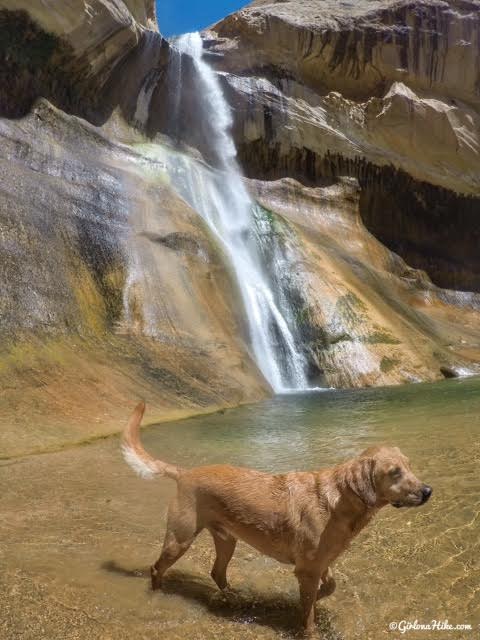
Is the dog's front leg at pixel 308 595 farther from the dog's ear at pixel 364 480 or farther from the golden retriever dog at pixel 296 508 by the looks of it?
the dog's ear at pixel 364 480

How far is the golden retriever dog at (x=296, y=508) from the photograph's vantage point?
10.4ft

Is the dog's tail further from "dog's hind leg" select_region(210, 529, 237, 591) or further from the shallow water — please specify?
the shallow water

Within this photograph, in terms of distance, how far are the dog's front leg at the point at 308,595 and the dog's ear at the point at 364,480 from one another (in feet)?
1.59

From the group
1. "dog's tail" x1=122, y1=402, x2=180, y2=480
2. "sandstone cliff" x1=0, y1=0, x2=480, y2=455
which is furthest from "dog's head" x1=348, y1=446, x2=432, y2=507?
"sandstone cliff" x1=0, y1=0, x2=480, y2=455

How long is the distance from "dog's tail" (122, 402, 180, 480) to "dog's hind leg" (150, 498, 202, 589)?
27 centimetres

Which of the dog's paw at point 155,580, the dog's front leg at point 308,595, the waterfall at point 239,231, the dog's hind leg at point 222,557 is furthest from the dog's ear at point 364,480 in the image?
the waterfall at point 239,231

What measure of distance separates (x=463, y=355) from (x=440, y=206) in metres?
16.6

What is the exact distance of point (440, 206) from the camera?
118ft

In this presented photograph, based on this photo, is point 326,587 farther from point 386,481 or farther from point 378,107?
point 378,107

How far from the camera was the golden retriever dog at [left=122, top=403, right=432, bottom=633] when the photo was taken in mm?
3160

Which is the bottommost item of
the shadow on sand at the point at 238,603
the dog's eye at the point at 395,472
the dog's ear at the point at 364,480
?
the shadow on sand at the point at 238,603

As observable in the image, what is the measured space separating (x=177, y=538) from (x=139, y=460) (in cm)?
62

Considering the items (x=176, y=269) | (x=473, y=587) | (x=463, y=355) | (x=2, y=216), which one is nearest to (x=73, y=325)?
(x=2, y=216)

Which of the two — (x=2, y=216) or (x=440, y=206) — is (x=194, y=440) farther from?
(x=440, y=206)
